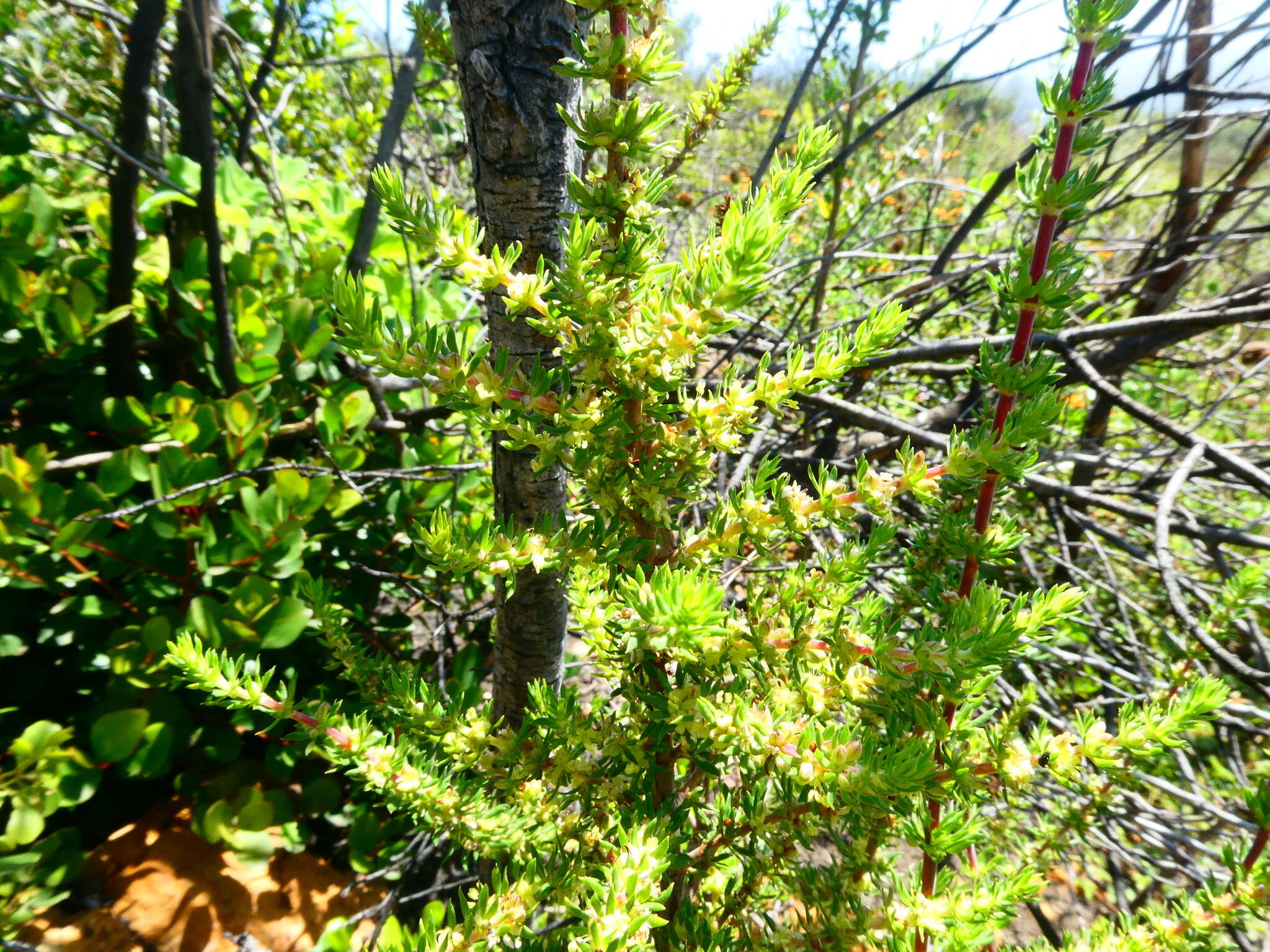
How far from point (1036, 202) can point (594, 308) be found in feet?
1.21

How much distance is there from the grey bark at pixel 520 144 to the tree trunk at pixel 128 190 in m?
0.90

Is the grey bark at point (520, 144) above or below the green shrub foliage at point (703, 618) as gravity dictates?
above

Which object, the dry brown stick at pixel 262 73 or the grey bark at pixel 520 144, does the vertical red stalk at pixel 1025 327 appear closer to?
the grey bark at pixel 520 144

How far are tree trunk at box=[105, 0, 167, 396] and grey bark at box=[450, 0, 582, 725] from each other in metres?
0.90

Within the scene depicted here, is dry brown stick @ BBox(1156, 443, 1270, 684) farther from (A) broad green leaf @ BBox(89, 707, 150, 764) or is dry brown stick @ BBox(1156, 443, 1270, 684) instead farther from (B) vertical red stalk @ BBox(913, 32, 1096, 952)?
(A) broad green leaf @ BBox(89, 707, 150, 764)

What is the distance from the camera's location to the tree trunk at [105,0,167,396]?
1.16 m

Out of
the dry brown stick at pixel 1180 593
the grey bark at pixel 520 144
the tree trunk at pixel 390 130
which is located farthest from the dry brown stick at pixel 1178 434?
the tree trunk at pixel 390 130

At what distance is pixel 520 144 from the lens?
0.67m

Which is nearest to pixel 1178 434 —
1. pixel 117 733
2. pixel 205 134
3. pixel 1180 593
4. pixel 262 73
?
pixel 1180 593

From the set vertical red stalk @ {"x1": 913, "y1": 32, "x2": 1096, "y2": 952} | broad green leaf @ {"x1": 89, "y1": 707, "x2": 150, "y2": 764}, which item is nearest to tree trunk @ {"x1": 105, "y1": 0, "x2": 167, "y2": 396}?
broad green leaf @ {"x1": 89, "y1": 707, "x2": 150, "y2": 764}

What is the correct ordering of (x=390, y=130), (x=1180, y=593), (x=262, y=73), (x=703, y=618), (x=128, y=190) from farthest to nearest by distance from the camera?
(x=262, y=73) → (x=390, y=130) → (x=128, y=190) → (x=1180, y=593) → (x=703, y=618)

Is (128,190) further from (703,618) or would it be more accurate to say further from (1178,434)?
(1178,434)

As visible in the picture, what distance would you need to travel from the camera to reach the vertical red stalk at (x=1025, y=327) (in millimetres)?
521

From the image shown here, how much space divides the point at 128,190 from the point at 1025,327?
1.50 metres
